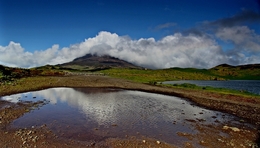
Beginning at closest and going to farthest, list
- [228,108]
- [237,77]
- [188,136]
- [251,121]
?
[188,136] → [251,121] → [228,108] → [237,77]

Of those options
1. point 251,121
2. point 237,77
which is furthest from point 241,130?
point 237,77

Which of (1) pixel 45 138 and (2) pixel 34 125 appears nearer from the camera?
(1) pixel 45 138

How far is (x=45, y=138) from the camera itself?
14.6m

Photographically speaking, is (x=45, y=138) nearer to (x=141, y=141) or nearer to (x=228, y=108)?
(x=141, y=141)

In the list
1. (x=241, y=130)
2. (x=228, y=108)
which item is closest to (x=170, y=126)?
(x=241, y=130)

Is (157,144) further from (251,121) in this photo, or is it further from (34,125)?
(251,121)

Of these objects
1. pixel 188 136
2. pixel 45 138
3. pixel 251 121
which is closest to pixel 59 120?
pixel 45 138

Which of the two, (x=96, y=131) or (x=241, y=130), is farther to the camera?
(x=241, y=130)

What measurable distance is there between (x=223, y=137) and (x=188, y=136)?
11.1 ft

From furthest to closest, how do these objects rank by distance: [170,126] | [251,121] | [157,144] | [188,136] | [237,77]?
[237,77] → [251,121] → [170,126] → [188,136] → [157,144]

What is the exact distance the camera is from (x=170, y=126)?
65.0 feet

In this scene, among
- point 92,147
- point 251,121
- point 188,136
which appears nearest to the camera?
point 92,147

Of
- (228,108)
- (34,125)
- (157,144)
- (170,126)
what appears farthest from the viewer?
(228,108)

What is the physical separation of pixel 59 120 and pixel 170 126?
42.2 feet
